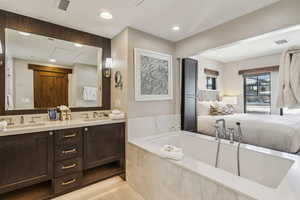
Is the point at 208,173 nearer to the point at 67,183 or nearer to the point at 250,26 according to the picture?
the point at 67,183

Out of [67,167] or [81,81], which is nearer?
[67,167]

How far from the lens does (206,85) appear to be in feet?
17.2

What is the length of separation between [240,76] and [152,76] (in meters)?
4.35

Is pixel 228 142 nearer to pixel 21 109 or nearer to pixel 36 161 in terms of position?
pixel 36 161

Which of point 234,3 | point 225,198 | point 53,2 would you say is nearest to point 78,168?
point 225,198

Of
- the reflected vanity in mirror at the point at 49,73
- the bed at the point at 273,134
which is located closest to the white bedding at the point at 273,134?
the bed at the point at 273,134

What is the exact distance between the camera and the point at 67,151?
1.93 metres

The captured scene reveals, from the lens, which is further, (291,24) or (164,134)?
(164,134)

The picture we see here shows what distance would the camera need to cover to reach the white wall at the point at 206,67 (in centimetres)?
490

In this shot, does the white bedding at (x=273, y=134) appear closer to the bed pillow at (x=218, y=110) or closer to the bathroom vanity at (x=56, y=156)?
the bed pillow at (x=218, y=110)

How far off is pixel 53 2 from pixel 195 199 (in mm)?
2634

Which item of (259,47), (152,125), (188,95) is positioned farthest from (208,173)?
(259,47)

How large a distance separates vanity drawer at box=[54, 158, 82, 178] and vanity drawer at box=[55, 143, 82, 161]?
0.19ft

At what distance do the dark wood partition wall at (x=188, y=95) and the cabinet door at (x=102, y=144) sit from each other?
4.59 ft
